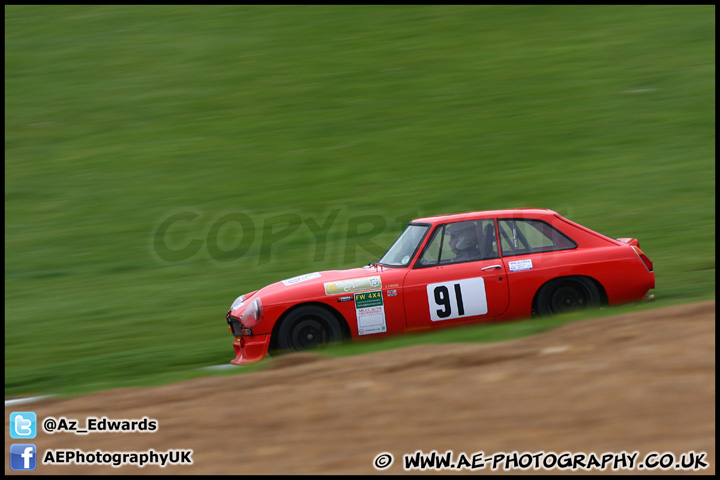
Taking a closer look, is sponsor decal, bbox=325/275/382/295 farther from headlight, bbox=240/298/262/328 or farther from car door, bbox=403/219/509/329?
headlight, bbox=240/298/262/328

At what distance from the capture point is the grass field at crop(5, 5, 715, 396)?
11.2 meters

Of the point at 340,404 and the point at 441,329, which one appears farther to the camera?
the point at 441,329

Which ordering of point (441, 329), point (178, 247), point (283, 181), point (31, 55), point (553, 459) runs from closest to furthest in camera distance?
1. point (553, 459)
2. point (441, 329)
3. point (178, 247)
4. point (283, 181)
5. point (31, 55)

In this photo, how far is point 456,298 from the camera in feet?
26.0

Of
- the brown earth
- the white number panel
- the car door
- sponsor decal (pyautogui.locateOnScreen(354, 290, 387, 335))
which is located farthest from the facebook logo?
the white number panel

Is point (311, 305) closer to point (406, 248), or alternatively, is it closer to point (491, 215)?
point (406, 248)

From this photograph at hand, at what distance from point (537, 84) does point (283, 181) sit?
8386 millimetres

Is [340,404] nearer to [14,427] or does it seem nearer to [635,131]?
[14,427]

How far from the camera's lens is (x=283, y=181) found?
16578mm

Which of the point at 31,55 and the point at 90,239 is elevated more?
the point at 31,55

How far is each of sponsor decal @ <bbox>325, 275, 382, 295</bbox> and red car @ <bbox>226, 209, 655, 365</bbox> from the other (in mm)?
11

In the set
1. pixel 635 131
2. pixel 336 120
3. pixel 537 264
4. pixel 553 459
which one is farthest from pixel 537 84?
pixel 553 459

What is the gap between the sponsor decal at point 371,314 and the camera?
7.84 m

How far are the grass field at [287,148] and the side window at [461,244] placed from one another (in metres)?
2.21
